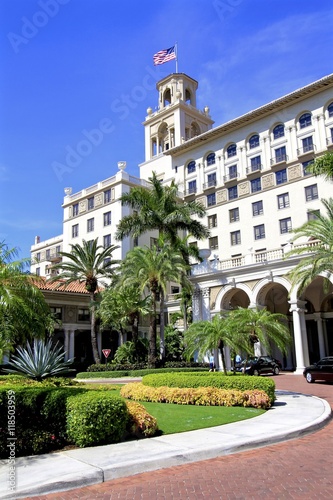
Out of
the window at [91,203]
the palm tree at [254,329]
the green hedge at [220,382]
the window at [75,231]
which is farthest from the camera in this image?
the window at [75,231]

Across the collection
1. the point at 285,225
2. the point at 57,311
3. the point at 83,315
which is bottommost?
the point at 83,315

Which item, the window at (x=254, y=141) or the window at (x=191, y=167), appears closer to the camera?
the window at (x=254, y=141)

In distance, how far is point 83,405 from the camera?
8.60 meters

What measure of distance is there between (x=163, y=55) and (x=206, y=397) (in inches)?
1892

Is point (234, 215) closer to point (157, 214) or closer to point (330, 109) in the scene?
point (330, 109)

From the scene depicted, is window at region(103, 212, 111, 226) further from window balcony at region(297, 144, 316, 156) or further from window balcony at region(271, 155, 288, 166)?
window balcony at region(297, 144, 316, 156)

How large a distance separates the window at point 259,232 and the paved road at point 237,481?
1622 inches

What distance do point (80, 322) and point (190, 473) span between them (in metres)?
41.7

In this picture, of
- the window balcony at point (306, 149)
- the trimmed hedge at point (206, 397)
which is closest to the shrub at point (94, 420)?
the trimmed hedge at point (206, 397)

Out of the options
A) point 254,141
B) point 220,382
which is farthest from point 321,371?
point 254,141

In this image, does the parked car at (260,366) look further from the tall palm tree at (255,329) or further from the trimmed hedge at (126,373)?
the tall palm tree at (255,329)

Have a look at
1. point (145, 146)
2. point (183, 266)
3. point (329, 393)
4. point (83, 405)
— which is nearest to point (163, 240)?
point (183, 266)

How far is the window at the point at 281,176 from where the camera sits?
48.0m

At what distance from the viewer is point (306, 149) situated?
46469mm
